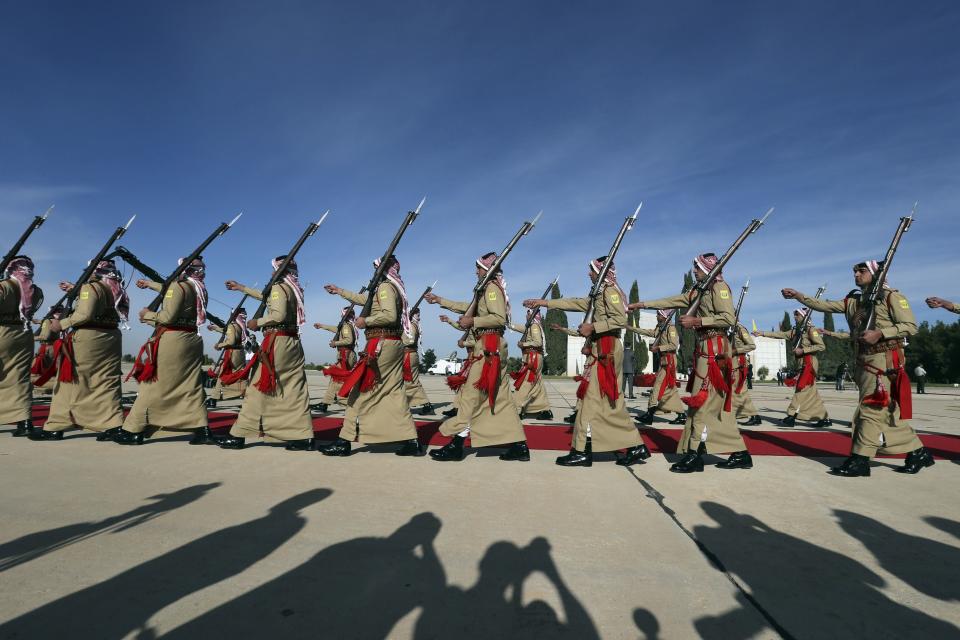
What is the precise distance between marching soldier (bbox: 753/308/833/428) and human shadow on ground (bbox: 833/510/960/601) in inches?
239

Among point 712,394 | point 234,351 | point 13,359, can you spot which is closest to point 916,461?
point 712,394

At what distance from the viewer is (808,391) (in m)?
8.91

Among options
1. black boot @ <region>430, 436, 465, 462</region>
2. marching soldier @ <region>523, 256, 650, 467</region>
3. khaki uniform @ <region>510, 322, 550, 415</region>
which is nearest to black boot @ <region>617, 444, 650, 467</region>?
marching soldier @ <region>523, 256, 650, 467</region>

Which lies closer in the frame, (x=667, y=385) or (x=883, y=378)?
(x=883, y=378)

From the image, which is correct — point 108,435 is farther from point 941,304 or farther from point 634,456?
point 941,304

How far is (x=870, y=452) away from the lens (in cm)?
463

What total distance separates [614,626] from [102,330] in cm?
653

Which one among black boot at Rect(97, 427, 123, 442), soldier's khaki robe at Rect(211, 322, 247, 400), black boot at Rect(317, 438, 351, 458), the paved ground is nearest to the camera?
the paved ground

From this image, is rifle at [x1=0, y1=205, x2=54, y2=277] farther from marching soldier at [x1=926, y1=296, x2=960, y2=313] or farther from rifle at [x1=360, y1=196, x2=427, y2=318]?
marching soldier at [x1=926, y1=296, x2=960, y2=313]

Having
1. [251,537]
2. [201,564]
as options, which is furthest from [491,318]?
[201,564]

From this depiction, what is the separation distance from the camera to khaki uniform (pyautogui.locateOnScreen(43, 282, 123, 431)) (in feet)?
19.9

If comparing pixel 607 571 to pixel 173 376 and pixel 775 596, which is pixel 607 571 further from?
pixel 173 376

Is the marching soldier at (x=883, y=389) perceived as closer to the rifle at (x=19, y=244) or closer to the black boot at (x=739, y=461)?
the black boot at (x=739, y=461)

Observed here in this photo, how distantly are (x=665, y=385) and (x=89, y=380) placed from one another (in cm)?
738
